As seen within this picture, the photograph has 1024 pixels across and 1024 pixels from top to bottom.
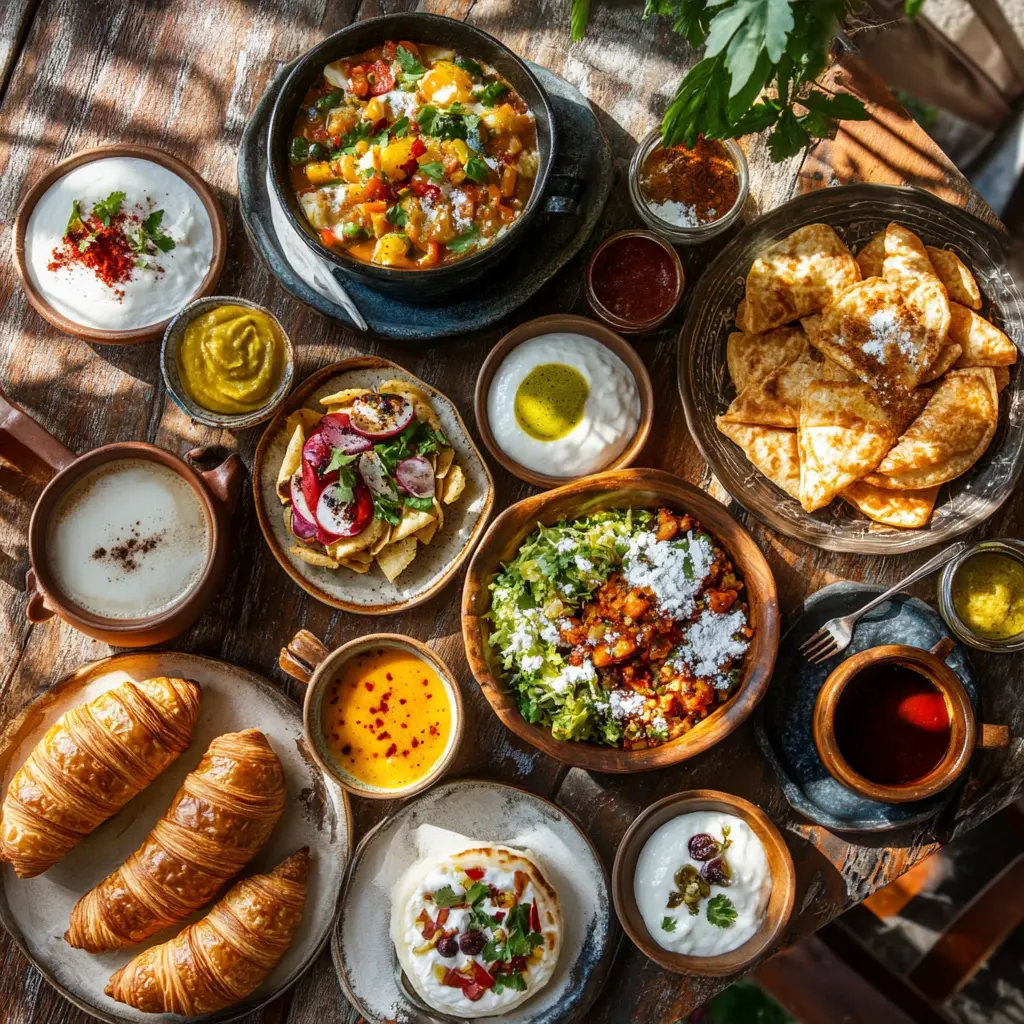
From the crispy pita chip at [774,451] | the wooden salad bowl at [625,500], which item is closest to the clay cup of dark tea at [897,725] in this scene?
the wooden salad bowl at [625,500]

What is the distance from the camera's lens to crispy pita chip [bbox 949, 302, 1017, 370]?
341cm

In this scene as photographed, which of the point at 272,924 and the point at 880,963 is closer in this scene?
the point at 272,924

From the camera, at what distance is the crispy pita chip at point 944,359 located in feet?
11.1

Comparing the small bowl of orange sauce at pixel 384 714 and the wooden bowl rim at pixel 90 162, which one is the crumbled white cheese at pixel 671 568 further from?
the wooden bowl rim at pixel 90 162

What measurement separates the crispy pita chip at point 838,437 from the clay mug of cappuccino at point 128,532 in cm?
205

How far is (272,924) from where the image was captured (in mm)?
3424

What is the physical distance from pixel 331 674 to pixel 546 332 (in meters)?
1.47

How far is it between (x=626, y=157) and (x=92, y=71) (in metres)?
2.12

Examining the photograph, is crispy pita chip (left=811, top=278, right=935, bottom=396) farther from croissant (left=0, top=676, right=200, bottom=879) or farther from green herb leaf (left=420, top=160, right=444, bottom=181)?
croissant (left=0, top=676, right=200, bottom=879)

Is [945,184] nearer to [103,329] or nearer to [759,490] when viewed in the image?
[759,490]

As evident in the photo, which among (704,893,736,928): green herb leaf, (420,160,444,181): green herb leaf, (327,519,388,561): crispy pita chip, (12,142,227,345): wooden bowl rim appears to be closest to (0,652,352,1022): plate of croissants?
(327,519,388,561): crispy pita chip

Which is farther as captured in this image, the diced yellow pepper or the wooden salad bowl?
the wooden salad bowl

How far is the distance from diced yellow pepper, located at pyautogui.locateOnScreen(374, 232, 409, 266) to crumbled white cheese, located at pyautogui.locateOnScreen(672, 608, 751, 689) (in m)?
1.61

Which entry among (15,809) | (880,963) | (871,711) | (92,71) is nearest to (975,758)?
(871,711)
